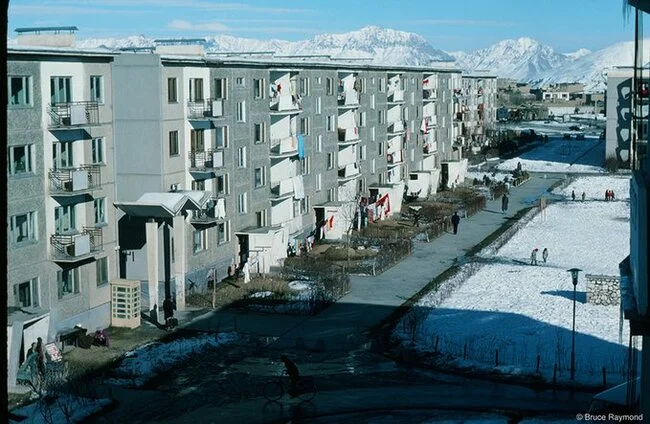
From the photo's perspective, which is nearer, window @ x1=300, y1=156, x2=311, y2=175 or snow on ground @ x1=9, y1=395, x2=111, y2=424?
snow on ground @ x1=9, y1=395, x2=111, y2=424

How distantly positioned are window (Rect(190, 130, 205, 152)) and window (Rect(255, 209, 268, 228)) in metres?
5.76

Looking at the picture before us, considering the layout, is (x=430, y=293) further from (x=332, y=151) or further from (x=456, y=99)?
(x=456, y=99)

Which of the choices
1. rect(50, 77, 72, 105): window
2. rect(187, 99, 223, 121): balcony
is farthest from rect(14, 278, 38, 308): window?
rect(187, 99, 223, 121): balcony

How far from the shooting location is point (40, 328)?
1008 inches

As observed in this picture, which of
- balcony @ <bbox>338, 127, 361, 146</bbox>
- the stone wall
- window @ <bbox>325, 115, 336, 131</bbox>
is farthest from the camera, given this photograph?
balcony @ <bbox>338, 127, 361, 146</bbox>

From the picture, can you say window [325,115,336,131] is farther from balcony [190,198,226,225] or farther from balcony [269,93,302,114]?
balcony [190,198,226,225]

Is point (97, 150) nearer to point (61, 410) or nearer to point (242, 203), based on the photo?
point (242, 203)

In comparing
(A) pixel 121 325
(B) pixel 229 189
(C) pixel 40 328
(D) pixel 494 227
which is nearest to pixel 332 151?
(D) pixel 494 227

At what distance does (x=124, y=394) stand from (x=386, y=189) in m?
34.3

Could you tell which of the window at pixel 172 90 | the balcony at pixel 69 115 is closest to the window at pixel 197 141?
the window at pixel 172 90

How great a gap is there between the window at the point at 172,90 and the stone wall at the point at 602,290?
14674 mm

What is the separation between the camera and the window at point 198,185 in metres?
35.4

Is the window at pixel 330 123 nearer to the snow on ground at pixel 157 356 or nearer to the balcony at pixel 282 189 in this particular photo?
the balcony at pixel 282 189

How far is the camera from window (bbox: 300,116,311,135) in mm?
47066
